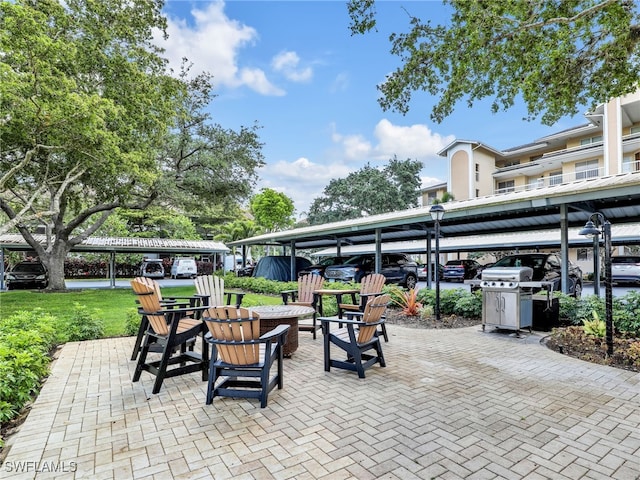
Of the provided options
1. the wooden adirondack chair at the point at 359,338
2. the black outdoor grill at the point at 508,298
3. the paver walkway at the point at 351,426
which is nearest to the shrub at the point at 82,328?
the paver walkway at the point at 351,426

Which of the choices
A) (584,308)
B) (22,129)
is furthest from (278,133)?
(584,308)

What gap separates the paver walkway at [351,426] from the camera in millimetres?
2318

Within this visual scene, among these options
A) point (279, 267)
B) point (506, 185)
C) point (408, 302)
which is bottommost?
point (408, 302)

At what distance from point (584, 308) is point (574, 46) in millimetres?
4357

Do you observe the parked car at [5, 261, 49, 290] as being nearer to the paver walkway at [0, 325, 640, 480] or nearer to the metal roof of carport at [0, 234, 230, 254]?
the metal roof of carport at [0, 234, 230, 254]

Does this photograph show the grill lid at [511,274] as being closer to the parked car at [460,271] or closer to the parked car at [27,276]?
the parked car at [460,271]

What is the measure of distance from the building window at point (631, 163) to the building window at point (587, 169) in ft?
4.99

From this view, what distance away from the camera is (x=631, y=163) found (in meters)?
20.4

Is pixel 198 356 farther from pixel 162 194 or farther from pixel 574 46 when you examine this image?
pixel 162 194

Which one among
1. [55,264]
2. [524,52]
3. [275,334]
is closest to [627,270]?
[524,52]

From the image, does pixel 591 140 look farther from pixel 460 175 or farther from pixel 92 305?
pixel 92 305

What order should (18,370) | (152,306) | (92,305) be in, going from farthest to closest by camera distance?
(92,305) < (152,306) < (18,370)

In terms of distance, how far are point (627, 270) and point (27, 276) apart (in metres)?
26.3

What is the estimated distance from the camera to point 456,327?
704cm
